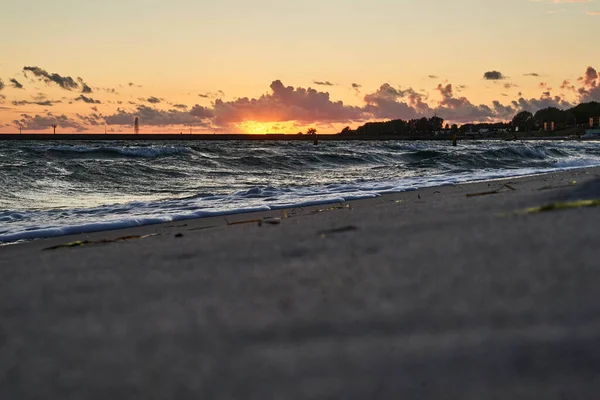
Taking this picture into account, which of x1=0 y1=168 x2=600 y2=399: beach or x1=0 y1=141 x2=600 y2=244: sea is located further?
x1=0 y1=141 x2=600 y2=244: sea

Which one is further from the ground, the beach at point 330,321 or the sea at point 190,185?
the beach at point 330,321

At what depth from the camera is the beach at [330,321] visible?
890 mm

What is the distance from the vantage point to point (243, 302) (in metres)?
1.28

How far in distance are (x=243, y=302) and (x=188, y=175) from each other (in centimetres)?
1177

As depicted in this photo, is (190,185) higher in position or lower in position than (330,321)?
lower

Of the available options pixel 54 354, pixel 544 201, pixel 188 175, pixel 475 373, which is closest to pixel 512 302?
pixel 475 373

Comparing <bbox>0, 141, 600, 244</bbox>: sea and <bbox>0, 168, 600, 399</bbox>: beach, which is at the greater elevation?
<bbox>0, 168, 600, 399</bbox>: beach

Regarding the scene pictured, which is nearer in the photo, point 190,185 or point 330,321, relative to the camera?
point 330,321

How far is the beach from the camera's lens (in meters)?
0.89

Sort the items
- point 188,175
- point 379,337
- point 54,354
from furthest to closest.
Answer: point 188,175 → point 54,354 → point 379,337

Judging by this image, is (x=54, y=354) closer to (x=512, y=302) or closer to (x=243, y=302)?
(x=243, y=302)

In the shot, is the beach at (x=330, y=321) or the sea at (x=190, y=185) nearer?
the beach at (x=330, y=321)

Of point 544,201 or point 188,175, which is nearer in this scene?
point 544,201

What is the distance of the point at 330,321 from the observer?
110cm
